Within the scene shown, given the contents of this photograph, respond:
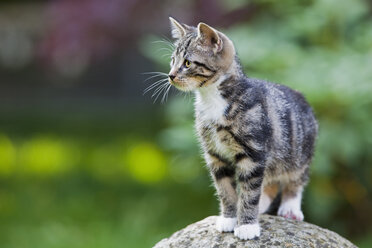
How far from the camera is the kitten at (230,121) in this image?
3469 millimetres

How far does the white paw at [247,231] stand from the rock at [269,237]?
23 mm

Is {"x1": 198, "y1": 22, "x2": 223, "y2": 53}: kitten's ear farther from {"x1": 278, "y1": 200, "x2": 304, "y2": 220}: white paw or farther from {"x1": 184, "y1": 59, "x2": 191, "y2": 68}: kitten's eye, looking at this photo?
{"x1": 278, "y1": 200, "x2": 304, "y2": 220}: white paw

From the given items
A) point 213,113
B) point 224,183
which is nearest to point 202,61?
point 213,113

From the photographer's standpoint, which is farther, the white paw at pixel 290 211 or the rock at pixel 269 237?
the white paw at pixel 290 211

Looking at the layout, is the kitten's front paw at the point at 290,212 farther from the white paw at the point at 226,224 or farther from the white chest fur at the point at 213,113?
the white chest fur at the point at 213,113

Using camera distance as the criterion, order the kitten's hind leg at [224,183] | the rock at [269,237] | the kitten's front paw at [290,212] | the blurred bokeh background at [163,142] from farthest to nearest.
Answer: the blurred bokeh background at [163,142] → the kitten's front paw at [290,212] → the kitten's hind leg at [224,183] → the rock at [269,237]

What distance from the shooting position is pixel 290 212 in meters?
3.98

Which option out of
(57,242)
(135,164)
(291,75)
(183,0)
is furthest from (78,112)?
(291,75)

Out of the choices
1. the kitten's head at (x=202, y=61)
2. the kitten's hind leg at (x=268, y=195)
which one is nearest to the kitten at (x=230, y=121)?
the kitten's head at (x=202, y=61)

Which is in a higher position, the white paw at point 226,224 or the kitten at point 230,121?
the kitten at point 230,121

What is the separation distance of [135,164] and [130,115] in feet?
12.2

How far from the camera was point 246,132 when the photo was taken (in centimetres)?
346

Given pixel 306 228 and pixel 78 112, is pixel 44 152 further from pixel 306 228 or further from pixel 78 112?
pixel 306 228

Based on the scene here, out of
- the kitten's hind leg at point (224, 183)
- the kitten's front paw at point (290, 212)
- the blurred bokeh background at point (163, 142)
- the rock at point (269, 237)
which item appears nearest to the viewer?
the rock at point (269, 237)
